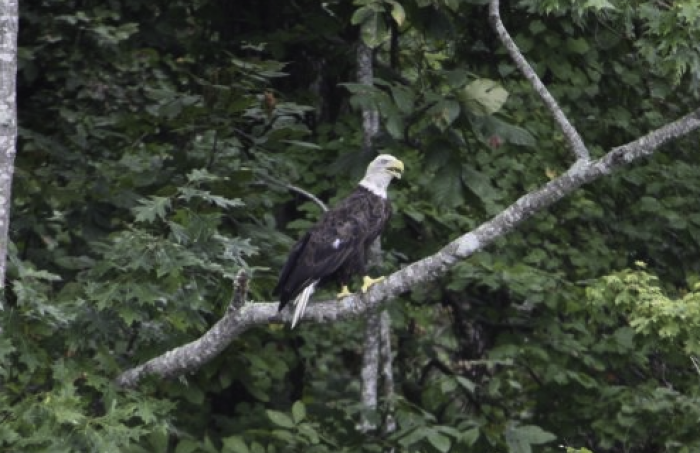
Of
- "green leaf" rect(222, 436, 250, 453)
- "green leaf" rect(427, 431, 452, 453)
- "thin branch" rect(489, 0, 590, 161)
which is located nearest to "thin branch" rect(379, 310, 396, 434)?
"green leaf" rect(427, 431, 452, 453)

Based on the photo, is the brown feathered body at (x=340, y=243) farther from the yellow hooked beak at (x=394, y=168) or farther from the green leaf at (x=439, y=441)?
the green leaf at (x=439, y=441)

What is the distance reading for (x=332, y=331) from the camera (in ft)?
35.8

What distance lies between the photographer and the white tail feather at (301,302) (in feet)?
21.7

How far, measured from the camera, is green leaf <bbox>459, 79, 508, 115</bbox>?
23.7ft

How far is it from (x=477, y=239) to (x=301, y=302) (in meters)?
1.00

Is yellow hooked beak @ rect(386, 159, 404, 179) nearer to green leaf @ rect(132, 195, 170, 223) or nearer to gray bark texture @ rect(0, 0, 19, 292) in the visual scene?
green leaf @ rect(132, 195, 170, 223)

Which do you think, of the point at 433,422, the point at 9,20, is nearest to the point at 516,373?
the point at 433,422

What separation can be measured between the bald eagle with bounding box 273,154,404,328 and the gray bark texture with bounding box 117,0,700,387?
323mm

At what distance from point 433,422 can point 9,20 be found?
3.31 metres

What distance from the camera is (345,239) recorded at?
741 centimetres

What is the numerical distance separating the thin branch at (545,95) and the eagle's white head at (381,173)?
1153 mm

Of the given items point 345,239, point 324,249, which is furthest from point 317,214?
point 324,249

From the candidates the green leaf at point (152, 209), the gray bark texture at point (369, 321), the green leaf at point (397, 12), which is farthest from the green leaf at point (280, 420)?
the green leaf at point (397, 12)

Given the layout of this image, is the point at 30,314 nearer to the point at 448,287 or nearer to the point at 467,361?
the point at 448,287
